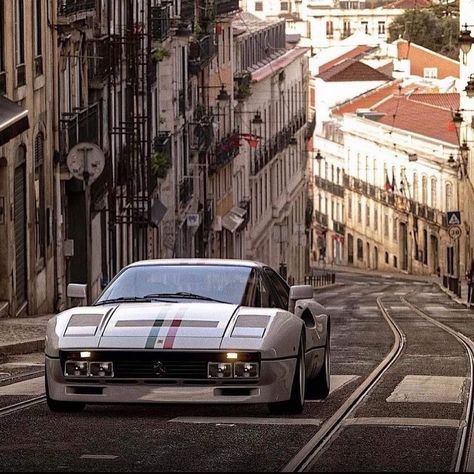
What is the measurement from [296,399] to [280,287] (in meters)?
1.54

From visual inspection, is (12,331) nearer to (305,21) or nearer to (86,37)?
(86,37)

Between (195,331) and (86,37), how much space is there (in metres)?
27.5

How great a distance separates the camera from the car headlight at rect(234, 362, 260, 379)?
12328 mm

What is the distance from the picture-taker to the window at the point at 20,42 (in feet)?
98.3

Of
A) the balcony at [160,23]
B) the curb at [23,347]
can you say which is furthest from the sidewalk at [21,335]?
the balcony at [160,23]

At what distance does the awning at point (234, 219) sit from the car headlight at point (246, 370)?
53.6 metres

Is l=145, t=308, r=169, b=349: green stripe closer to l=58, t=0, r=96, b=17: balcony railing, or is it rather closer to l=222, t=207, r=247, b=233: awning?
l=58, t=0, r=96, b=17: balcony railing

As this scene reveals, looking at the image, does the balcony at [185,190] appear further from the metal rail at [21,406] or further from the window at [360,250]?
the window at [360,250]

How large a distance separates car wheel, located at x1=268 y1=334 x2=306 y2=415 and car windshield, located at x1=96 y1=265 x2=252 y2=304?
72 cm

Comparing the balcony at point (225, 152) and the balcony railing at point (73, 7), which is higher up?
the balcony railing at point (73, 7)

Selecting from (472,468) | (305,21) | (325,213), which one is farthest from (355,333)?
(305,21)

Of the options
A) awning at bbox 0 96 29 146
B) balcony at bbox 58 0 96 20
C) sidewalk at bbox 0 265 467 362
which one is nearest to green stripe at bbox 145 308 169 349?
awning at bbox 0 96 29 146

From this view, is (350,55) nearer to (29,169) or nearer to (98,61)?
(98,61)

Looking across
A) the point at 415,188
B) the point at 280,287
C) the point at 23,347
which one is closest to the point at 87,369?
the point at 280,287
